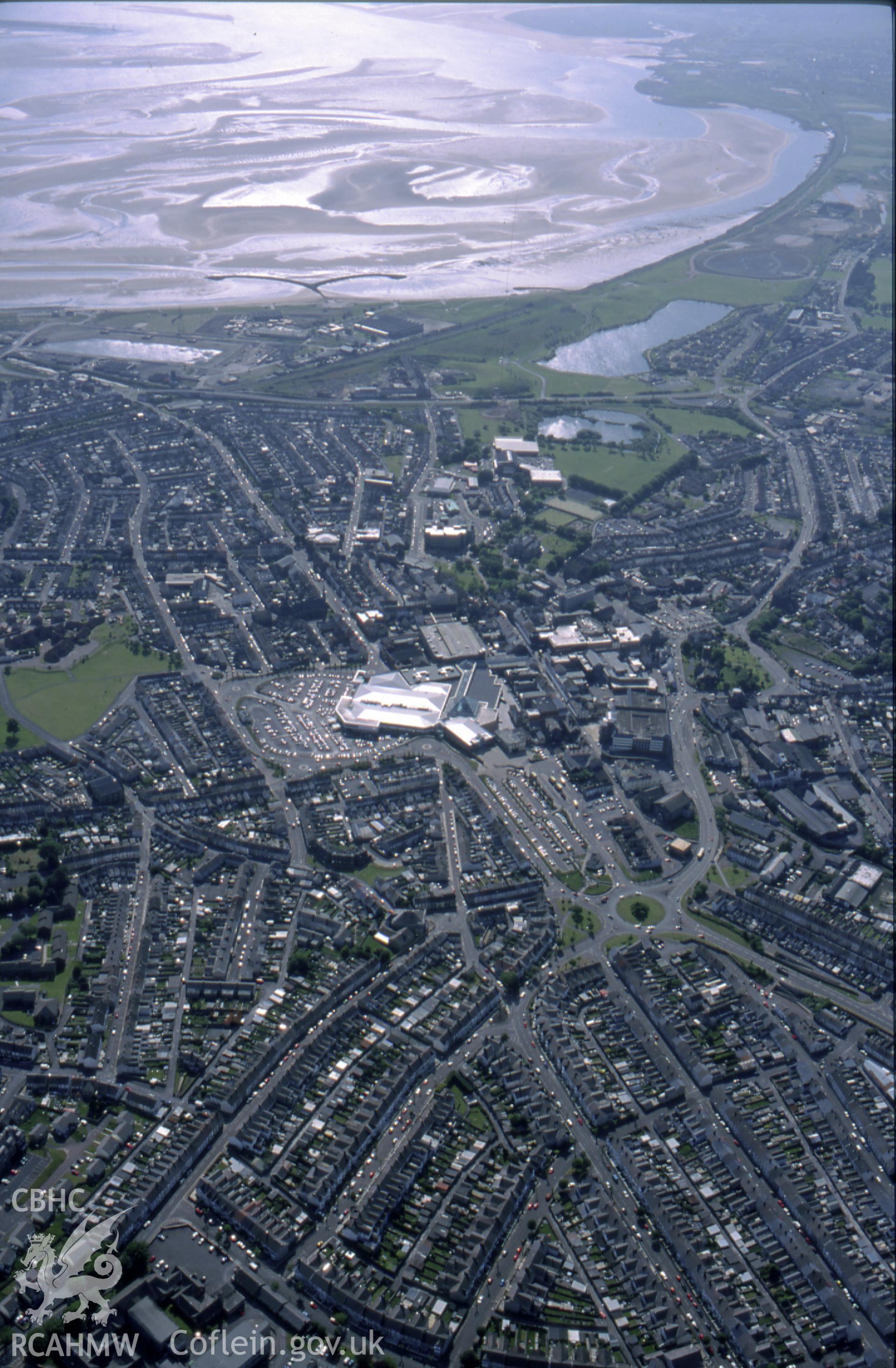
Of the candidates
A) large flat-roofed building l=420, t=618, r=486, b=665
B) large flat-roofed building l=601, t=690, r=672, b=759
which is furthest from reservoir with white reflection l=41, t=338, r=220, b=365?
large flat-roofed building l=601, t=690, r=672, b=759

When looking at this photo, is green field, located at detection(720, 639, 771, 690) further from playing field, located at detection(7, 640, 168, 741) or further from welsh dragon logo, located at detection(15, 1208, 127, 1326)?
welsh dragon logo, located at detection(15, 1208, 127, 1326)

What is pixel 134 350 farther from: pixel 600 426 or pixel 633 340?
pixel 633 340

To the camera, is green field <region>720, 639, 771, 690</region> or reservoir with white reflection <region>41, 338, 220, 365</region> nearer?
green field <region>720, 639, 771, 690</region>

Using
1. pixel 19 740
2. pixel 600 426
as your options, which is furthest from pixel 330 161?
pixel 19 740

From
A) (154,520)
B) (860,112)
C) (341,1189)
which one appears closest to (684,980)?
(341,1189)

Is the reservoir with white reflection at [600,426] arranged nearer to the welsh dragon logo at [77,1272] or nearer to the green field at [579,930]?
the green field at [579,930]

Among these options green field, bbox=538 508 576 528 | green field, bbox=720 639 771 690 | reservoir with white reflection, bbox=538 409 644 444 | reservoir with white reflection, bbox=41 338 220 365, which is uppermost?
reservoir with white reflection, bbox=41 338 220 365
